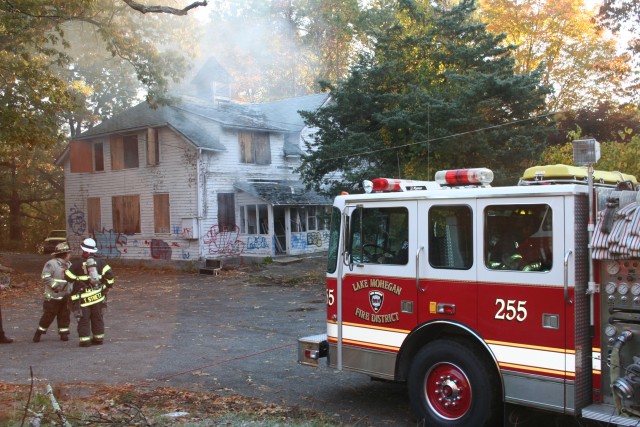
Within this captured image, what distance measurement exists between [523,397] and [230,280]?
16461mm

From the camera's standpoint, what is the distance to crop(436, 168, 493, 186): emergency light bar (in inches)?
242

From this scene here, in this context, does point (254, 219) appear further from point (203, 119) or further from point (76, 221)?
point (76, 221)

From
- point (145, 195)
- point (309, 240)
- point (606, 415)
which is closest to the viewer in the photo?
point (606, 415)

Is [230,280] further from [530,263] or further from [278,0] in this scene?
[278,0]

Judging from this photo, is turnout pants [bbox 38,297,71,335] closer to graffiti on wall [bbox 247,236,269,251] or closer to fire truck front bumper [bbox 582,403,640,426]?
fire truck front bumper [bbox 582,403,640,426]

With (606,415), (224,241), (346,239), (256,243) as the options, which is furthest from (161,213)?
(606,415)

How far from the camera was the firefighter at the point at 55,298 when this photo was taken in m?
10.8

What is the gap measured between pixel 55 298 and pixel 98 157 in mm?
19468

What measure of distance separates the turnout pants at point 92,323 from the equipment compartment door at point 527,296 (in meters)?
6.90

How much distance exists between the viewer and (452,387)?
574cm

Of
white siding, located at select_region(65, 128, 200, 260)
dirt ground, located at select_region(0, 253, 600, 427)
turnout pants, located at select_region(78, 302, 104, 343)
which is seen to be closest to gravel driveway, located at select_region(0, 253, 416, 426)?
dirt ground, located at select_region(0, 253, 600, 427)

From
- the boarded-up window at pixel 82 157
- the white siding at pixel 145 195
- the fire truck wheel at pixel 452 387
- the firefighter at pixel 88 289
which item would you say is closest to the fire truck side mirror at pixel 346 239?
the fire truck wheel at pixel 452 387

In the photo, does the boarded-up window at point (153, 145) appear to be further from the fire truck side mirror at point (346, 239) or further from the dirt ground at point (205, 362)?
the fire truck side mirror at point (346, 239)

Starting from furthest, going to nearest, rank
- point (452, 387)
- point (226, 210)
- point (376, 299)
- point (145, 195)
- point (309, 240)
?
point (309, 240) → point (145, 195) → point (226, 210) → point (376, 299) → point (452, 387)
